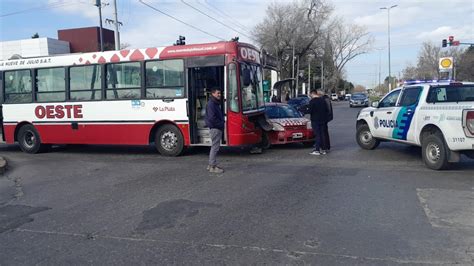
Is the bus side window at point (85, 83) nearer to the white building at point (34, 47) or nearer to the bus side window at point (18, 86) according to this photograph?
the bus side window at point (18, 86)

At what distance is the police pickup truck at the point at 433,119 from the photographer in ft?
26.9

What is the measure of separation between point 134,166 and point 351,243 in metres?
6.76

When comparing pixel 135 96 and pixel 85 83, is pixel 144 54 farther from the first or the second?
pixel 85 83

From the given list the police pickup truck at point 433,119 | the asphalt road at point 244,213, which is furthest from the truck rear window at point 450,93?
the asphalt road at point 244,213

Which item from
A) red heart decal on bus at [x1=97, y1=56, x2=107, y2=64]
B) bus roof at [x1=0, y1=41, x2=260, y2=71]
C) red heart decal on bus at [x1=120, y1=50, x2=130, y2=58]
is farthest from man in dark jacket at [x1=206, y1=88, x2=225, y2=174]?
red heart decal on bus at [x1=97, y1=56, x2=107, y2=64]

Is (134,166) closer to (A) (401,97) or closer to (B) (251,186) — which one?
(B) (251,186)

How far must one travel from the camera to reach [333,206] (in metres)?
6.24

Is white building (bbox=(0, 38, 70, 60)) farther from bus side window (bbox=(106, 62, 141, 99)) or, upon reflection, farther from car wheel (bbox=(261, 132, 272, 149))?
car wheel (bbox=(261, 132, 272, 149))

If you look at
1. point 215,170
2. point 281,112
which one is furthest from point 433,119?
point 281,112

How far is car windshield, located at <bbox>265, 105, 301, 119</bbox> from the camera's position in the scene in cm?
1318

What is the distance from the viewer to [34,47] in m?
45.5

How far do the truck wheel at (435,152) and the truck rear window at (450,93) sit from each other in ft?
2.71

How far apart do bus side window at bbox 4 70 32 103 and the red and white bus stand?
0.03 m

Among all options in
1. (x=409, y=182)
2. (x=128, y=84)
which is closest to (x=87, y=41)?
(x=128, y=84)
